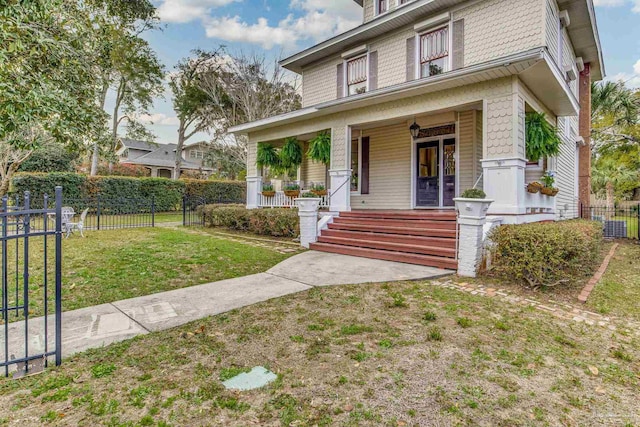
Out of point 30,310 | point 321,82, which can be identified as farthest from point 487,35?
point 30,310

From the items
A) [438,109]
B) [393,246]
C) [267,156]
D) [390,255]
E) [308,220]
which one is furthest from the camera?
[267,156]

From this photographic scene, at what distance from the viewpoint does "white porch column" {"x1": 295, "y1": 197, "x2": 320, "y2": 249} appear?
8.81m

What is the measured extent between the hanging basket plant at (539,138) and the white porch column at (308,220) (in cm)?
534

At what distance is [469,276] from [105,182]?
18801 millimetres

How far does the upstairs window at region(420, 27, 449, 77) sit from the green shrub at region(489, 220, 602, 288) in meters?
6.21

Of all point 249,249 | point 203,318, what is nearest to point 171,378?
point 203,318

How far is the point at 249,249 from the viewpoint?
27.2 feet

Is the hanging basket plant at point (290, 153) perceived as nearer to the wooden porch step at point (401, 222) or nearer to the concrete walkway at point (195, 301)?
the wooden porch step at point (401, 222)

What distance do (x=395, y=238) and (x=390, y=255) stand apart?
73 centimetres

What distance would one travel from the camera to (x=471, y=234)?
231 inches

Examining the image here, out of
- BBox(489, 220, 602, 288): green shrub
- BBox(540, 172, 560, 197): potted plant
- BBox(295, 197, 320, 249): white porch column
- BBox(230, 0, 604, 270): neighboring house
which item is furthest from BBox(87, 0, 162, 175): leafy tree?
BBox(540, 172, 560, 197): potted plant

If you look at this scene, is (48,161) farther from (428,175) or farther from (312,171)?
(428,175)

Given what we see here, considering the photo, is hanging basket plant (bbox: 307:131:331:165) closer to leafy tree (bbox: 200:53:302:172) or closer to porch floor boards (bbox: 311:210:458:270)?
porch floor boards (bbox: 311:210:458:270)

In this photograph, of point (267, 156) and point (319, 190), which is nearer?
point (319, 190)
